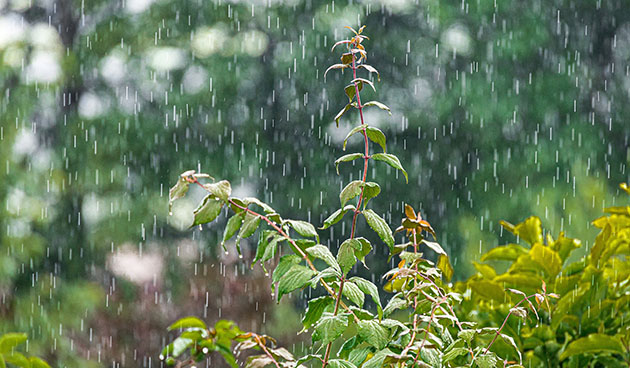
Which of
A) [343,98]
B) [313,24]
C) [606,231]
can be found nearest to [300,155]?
[343,98]

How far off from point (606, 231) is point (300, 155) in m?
3.95

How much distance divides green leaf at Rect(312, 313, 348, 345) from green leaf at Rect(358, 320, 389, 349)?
3 centimetres

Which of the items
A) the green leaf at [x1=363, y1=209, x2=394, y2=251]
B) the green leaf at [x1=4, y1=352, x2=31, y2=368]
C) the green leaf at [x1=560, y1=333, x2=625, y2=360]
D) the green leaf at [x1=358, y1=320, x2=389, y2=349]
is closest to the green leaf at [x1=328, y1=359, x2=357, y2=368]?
the green leaf at [x1=358, y1=320, x2=389, y2=349]

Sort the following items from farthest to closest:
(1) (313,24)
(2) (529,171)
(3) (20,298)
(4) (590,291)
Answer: (1) (313,24), (2) (529,171), (3) (20,298), (4) (590,291)

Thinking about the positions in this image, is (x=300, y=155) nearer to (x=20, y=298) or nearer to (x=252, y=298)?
(x=252, y=298)

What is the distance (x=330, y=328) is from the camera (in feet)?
2.24

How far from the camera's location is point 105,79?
5148 mm

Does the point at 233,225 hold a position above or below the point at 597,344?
above

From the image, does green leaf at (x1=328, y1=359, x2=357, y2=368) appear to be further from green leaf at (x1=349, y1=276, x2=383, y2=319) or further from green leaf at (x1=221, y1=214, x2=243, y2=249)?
green leaf at (x1=221, y1=214, x2=243, y2=249)

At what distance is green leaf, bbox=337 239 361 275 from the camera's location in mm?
722

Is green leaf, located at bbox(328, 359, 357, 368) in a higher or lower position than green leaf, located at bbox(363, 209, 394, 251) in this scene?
lower

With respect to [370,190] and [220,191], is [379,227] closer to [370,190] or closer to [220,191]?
[370,190]

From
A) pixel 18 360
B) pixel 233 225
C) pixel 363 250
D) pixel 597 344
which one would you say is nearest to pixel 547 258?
pixel 597 344

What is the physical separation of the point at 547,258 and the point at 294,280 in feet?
1.58
